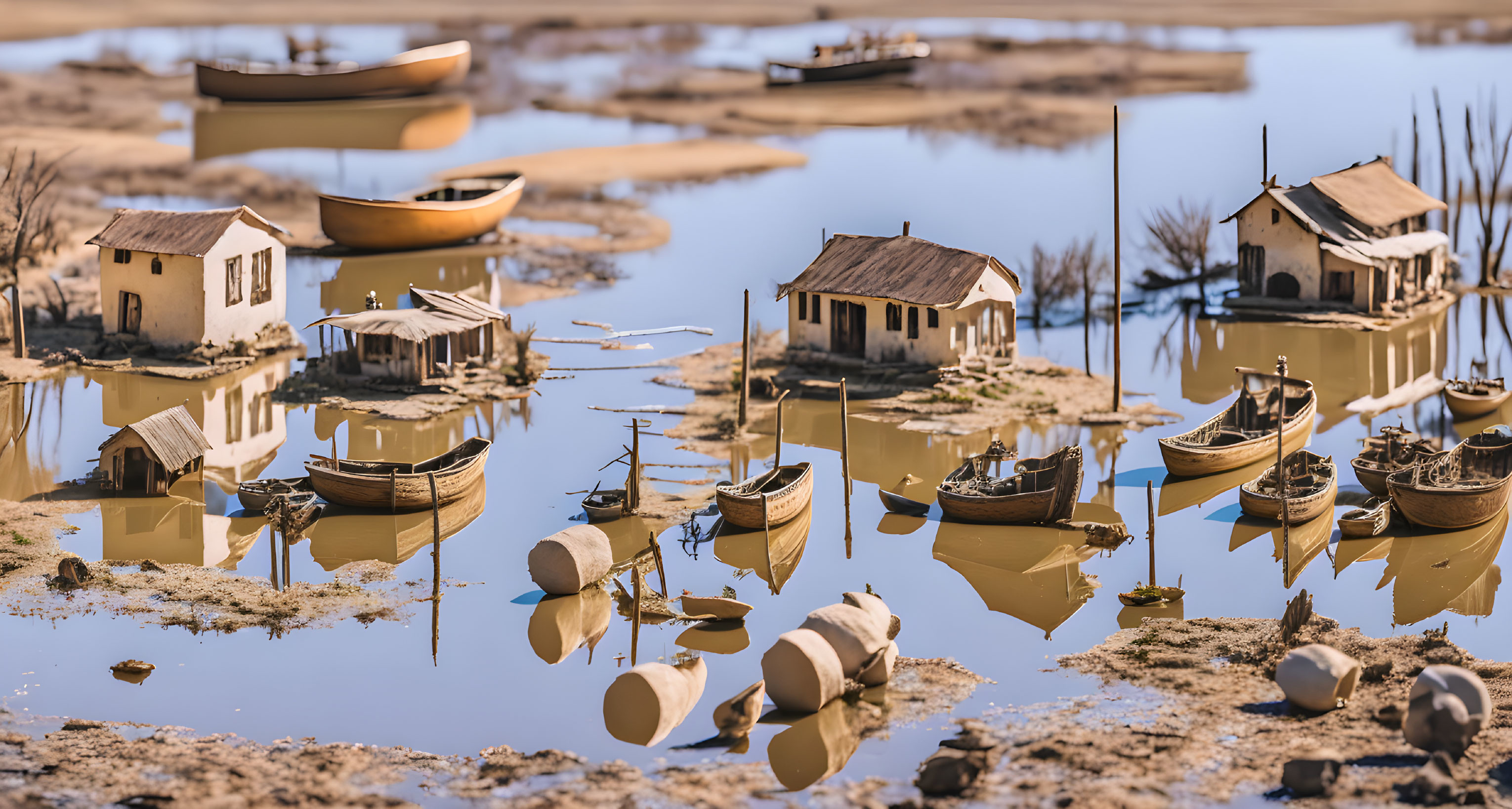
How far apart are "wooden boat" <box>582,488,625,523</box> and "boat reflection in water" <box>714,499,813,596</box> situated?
1.99 meters

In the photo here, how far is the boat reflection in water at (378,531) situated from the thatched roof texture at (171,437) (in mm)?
3138

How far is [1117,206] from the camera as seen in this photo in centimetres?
4309

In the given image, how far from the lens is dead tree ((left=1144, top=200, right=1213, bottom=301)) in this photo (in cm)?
5472

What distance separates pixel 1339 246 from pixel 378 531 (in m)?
29.9

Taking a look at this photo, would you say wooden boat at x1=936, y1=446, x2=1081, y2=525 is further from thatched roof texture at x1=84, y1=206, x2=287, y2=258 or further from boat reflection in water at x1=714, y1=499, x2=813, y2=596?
thatched roof texture at x1=84, y1=206, x2=287, y2=258

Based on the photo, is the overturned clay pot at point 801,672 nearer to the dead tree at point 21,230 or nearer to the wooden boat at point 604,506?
the wooden boat at point 604,506

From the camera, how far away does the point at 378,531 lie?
113ft

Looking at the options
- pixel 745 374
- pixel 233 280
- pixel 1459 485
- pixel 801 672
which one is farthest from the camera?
pixel 233 280

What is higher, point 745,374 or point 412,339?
point 412,339

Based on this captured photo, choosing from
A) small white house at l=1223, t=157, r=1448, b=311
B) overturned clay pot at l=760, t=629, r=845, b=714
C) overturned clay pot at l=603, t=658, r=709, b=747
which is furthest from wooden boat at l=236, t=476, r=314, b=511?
small white house at l=1223, t=157, r=1448, b=311

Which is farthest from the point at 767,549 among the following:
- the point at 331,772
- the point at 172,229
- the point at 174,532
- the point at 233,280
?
the point at 172,229

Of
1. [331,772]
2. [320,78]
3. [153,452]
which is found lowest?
[331,772]

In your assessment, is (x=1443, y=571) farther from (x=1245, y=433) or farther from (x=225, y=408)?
(x=225, y=408)

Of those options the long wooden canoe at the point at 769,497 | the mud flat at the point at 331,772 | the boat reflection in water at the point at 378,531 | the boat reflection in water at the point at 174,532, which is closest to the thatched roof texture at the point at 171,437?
the boat reflection in water at the point at 174,532
